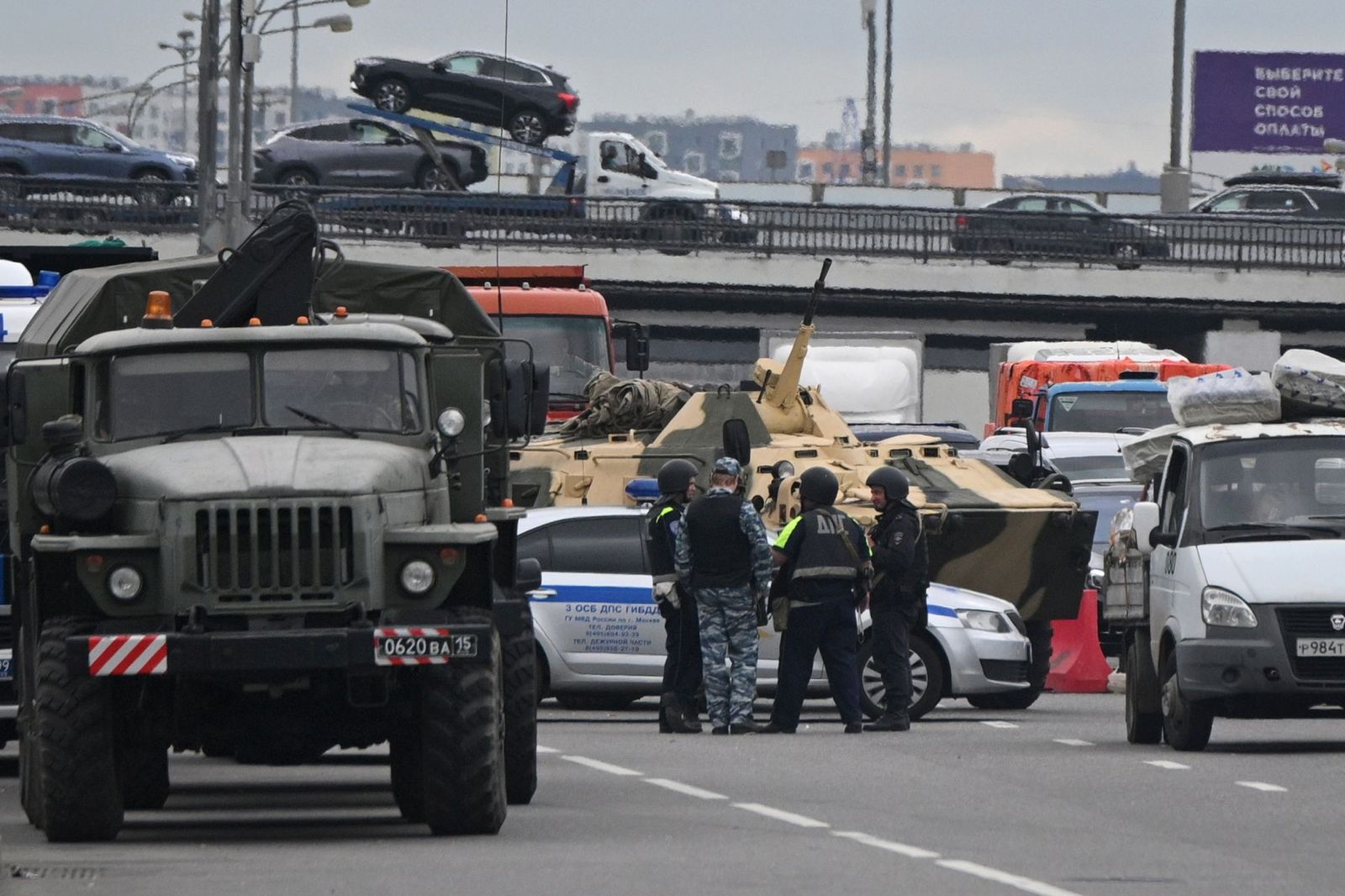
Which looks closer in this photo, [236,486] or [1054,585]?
[236,486]

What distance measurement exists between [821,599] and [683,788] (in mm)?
3912

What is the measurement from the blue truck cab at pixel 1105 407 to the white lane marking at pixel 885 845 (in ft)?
73.9

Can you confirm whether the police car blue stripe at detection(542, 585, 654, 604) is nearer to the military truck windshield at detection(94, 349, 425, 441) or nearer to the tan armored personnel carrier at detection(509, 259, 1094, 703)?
→ the tan armored personnel carrier at detection(509, 259, 1094, 703)

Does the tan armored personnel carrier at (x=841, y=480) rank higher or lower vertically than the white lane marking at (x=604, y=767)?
higher

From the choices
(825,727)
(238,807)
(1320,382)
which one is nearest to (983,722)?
(825,727)

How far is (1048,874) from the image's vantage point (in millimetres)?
10516

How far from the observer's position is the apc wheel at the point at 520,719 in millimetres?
13297

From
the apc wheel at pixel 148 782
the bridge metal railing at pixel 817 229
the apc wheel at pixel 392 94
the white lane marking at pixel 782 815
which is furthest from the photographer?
the apc wheel at pixel 392 94

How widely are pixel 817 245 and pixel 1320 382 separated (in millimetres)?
35445

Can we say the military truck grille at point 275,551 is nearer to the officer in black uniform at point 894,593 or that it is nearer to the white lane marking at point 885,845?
the white lane marking at point 885,845

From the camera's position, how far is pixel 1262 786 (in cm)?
1412

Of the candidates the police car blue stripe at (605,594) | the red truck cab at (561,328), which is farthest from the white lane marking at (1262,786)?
the red truck cab at (561,328)

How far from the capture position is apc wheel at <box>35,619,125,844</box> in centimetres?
1141

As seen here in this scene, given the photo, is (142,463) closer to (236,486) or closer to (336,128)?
(236,486)
